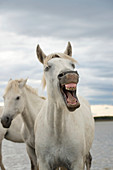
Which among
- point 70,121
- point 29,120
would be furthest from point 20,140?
point 70,121

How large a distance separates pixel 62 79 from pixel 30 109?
3.61m

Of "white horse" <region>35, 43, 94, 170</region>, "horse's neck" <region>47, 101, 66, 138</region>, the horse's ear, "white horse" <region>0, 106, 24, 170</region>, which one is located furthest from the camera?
"white horse" <region>0, 106, 24, 170</region>

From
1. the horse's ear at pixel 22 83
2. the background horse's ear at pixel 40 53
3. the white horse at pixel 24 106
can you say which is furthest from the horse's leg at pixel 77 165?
the horse's ear at pixel 22 83

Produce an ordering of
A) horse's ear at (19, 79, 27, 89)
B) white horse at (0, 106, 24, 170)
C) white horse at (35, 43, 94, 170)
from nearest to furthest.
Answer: white horse at (35, 43, 94, 170) < horse's ear at (19, 79, 27, 89) < white horse at (0, 106, 24, 170)

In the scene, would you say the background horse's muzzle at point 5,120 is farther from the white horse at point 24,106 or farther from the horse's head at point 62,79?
the horse's head at point 62,79

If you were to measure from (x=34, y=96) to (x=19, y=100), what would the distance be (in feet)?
2.28

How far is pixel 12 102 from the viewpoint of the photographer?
700 centimetres

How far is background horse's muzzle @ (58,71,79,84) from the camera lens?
403 centimetres

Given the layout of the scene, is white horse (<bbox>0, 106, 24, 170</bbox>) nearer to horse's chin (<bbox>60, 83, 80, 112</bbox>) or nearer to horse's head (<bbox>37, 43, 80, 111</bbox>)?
horse's head (<bbox>37, 43, 80, 111</bbox>)

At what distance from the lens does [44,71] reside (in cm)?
460

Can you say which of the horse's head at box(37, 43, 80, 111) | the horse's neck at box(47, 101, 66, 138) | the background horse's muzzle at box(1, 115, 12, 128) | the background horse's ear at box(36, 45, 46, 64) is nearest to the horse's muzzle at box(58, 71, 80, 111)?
the horse's head at box(37, 43, 80, 111)

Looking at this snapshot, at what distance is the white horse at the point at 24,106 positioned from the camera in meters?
6.95

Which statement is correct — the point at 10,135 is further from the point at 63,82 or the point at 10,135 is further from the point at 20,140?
the point at 63,82

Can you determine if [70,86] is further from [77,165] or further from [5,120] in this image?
[5,120]
